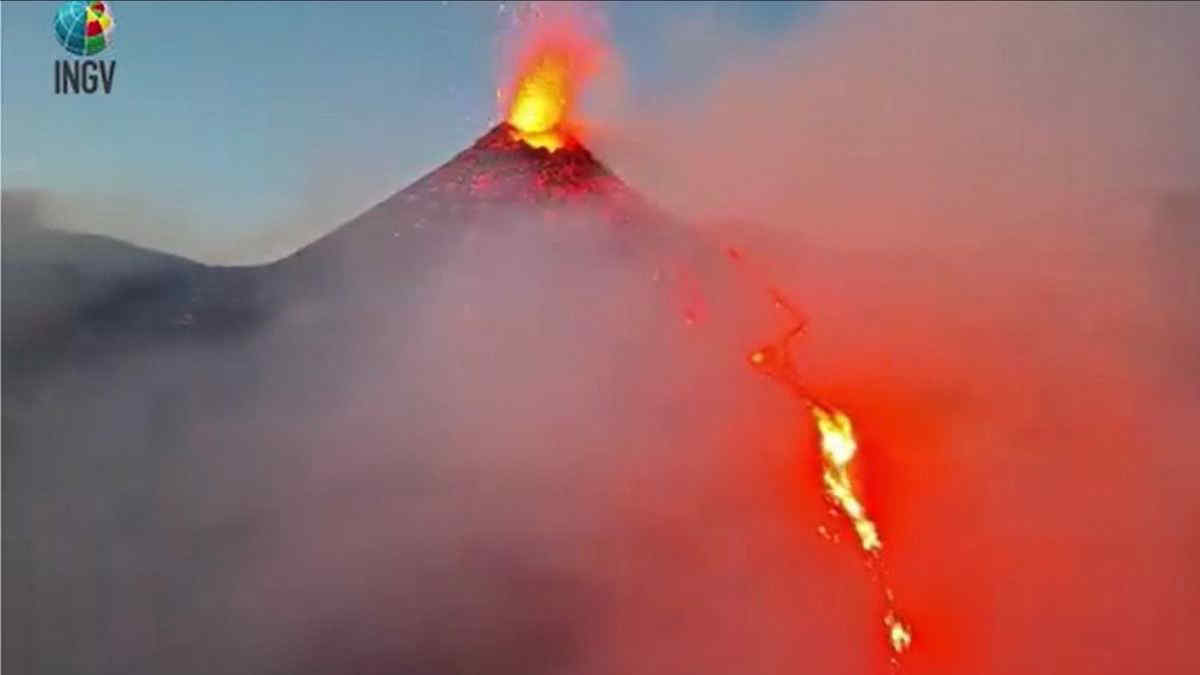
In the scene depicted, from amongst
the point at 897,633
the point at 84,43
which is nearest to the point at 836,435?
the point at 897,633

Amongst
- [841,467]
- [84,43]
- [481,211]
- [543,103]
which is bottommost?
[841,467]

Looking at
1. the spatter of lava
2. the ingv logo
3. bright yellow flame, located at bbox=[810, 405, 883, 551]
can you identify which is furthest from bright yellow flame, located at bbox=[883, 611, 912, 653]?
the ingv logo

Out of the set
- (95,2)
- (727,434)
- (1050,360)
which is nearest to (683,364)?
(727,434)

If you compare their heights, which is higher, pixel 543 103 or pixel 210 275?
pixel 543 103

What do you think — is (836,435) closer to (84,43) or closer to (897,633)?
(897,633)

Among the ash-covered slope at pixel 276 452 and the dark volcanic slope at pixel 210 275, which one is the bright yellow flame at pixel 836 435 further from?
the dark volcanic slope at pixel 210 275

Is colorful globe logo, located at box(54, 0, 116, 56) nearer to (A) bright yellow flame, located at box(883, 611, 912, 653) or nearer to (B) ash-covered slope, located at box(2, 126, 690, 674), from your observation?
(B) ash-covered slope, located at box(2, 126, 690, 674)
